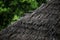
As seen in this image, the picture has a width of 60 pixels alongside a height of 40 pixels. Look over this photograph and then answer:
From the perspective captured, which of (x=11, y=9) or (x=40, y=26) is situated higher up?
(x=40, y=26)

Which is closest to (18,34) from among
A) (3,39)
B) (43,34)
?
(3,39)

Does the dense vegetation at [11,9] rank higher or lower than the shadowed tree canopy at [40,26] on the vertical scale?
lower

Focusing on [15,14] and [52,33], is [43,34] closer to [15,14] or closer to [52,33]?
[52,33]

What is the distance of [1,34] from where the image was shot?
3650mm

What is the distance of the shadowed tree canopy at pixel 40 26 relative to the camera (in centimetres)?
303

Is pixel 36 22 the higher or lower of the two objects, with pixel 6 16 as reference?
higher

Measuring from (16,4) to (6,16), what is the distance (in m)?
0.63

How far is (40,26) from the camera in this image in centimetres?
326

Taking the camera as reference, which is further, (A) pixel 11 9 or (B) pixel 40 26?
(A) pixel 11 9

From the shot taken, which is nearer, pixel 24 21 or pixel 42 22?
pixel 42 22

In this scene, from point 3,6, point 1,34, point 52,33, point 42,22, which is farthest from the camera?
point 3,6

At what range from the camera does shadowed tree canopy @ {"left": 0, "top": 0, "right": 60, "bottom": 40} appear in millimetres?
3030

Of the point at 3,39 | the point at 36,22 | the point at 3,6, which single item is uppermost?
the point at 36,22

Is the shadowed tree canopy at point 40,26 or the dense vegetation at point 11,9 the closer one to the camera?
the shadowed tree canopy at point 40,26
